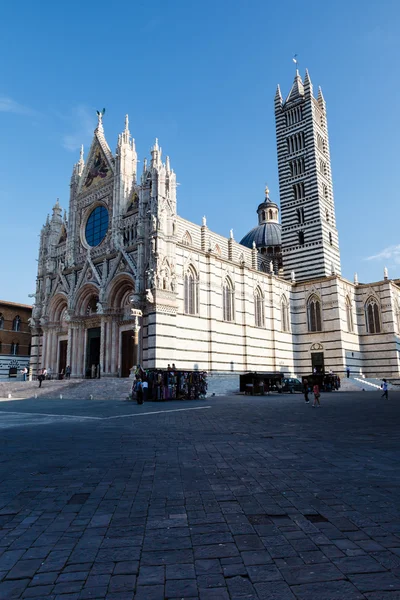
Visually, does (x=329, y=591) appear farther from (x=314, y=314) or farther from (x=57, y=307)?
(x=314, y=314)

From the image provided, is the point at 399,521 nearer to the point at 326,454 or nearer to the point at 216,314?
the point at 326,454

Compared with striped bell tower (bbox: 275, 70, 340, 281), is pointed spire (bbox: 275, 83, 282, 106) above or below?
above

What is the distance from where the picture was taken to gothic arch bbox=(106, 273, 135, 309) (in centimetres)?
3334

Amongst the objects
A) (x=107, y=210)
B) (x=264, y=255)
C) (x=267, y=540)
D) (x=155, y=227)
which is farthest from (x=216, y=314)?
(x=267, y=540)

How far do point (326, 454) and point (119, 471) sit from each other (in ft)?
11.5

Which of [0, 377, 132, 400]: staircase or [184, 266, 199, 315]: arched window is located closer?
[0, 377, 132, 400]: staircase

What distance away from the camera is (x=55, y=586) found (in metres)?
2.78

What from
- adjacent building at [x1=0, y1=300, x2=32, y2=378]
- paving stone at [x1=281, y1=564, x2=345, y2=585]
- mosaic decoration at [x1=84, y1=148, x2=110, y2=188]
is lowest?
paving stone at [x1=281, y1=564, x2=345, y2=585]

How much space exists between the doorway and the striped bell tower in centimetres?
838

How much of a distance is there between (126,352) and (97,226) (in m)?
12.8

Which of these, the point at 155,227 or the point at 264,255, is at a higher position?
the point at 264,255

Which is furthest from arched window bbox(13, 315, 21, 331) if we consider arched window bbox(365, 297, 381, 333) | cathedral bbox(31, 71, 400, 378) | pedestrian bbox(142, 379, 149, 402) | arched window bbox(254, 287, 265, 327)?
arched window bbox(365, 297, 381, 333)

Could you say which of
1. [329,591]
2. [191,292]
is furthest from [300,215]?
[329,591]

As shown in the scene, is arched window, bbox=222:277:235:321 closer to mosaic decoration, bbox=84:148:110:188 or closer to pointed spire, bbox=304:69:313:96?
mosaic decoration, bbox=84:148:110:188
